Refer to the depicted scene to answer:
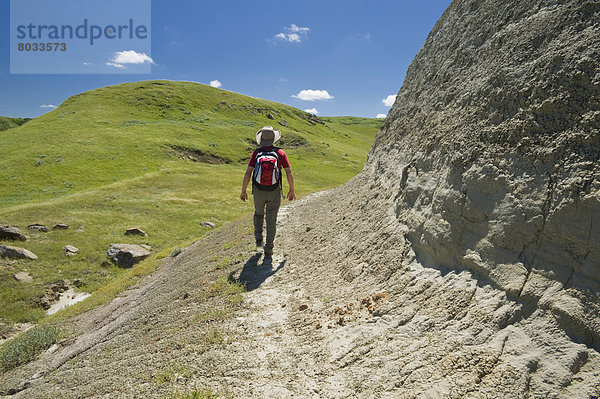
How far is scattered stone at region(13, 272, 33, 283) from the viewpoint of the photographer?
16422mm

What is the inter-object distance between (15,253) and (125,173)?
3143 cm

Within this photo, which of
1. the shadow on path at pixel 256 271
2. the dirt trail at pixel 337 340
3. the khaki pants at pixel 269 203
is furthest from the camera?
the khaki pants at pixel 269 203

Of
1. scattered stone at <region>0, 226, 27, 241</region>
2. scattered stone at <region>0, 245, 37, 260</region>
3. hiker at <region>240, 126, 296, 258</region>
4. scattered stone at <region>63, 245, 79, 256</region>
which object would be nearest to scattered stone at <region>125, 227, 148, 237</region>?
scattered stone at <region>63, 245, 79, 256</region>

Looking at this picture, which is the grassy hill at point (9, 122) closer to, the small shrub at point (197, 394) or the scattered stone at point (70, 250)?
the scattered stone at point (70, 250)

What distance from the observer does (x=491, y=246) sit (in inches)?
192

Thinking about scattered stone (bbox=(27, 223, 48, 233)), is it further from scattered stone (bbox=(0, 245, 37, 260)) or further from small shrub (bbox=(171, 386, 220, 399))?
small shrub (bbox=(171, 386, 220, 399))

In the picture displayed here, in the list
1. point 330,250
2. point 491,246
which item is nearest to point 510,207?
point 491,246

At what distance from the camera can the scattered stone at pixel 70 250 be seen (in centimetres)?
2020

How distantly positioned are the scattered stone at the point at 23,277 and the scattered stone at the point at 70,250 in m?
3.16

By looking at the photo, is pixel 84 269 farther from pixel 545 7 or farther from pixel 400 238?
pixel 545 7

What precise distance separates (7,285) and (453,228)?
19738mm

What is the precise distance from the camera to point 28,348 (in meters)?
8.90

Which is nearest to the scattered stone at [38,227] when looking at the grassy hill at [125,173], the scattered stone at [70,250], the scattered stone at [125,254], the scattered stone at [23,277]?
the grassy hill at [125,173]

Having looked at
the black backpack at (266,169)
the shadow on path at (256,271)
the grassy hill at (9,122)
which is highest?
the grassy hill at (9,122)
